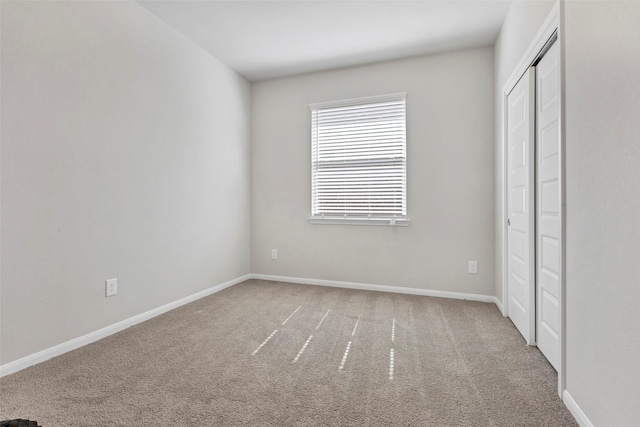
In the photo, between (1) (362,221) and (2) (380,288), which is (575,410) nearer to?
(2) (380,288)

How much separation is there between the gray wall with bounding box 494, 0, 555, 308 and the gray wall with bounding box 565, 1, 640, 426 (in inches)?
23.8

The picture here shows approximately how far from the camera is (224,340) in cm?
227

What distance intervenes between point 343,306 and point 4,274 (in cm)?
240

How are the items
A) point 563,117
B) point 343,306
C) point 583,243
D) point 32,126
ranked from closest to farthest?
point 583,243, point 563,117, point 32,126, point 343,306

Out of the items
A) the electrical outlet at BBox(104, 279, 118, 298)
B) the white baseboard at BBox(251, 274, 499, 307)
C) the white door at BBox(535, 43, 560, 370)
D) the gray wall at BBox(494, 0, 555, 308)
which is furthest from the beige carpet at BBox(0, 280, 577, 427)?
the gray wall at BBox(494, 0, 555, 308)

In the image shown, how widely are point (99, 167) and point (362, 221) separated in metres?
2.49

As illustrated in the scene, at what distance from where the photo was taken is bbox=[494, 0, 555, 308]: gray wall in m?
2.03

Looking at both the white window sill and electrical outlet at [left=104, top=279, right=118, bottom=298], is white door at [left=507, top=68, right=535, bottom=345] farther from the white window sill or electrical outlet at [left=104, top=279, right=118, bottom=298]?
electrical outlet at [left=104, top=279, right=118, bottom=298]

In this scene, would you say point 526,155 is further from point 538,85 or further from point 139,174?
point 139,174

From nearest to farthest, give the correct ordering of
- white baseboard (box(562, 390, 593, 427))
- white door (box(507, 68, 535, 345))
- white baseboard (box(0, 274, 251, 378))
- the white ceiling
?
white baseboard (box(562, 390, 593, 427)) < white baseboard (box(0, 274, 251, 378)) < white door (box(507, 68, 535, 345)) < the white ceiling

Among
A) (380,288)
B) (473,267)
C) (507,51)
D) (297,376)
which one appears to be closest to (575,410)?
(297,376)

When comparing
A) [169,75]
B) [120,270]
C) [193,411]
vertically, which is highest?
[169,75]

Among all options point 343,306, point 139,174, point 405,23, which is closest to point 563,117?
point 405,23

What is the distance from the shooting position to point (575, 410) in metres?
1.44
